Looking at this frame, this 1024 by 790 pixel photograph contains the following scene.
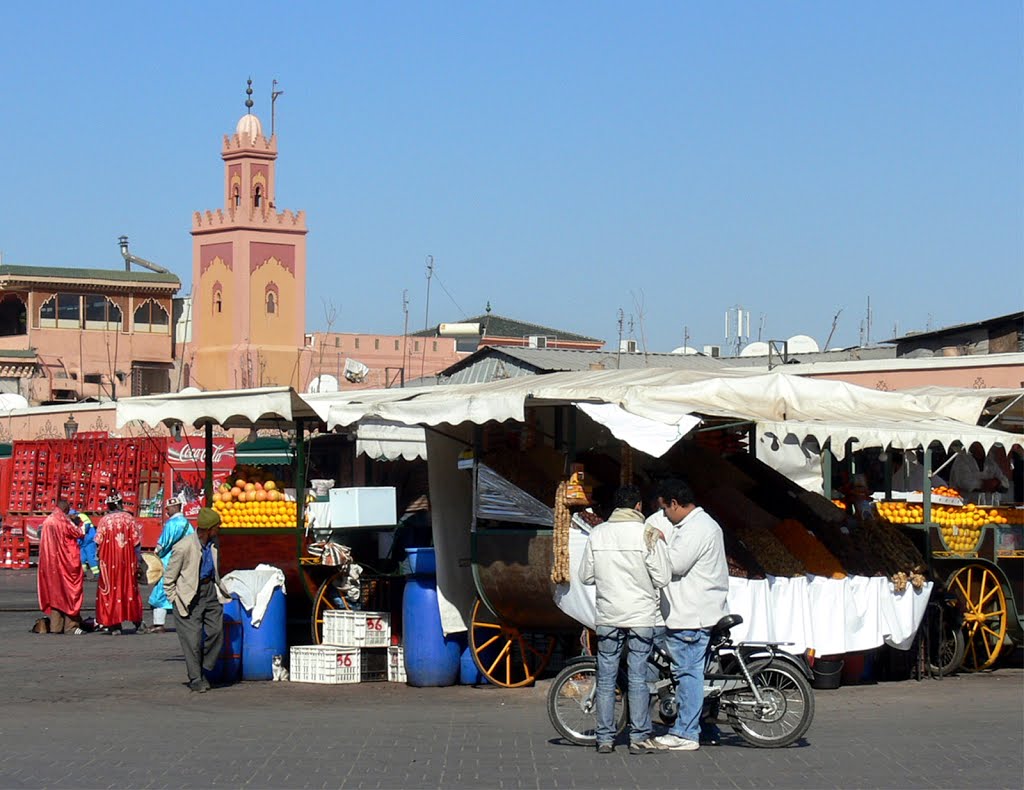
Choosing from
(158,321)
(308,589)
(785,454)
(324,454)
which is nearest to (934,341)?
(324,454)

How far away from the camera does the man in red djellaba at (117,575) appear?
1859 cm

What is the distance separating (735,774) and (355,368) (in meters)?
36.1

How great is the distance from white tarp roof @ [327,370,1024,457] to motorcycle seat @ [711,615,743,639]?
175 cm

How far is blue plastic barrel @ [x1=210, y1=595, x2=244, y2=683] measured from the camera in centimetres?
1335

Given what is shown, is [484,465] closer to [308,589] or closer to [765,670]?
[308,589]

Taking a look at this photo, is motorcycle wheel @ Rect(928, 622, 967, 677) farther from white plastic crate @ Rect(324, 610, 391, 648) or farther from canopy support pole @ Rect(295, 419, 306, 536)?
canopy support pole @ Rect(295, 419, 306, 536)

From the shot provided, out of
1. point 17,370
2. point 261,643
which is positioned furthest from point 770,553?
point 17,370

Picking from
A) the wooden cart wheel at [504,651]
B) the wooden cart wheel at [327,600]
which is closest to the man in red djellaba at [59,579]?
the wooden cart wheel at [327,600]

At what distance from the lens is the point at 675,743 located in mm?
9398

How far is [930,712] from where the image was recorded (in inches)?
440

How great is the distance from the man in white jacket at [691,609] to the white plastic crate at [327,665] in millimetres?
4485

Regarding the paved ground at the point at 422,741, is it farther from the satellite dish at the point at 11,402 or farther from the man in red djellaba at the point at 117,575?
the satellite dish at the point at 11,402

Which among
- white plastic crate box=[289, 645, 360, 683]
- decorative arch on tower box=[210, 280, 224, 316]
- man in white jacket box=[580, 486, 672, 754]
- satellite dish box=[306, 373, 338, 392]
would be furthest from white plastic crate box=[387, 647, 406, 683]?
decorative arch on tower box=[210, 280, 224, 316]

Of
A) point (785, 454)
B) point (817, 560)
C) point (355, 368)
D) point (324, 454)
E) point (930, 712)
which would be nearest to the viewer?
point (930, 712)
